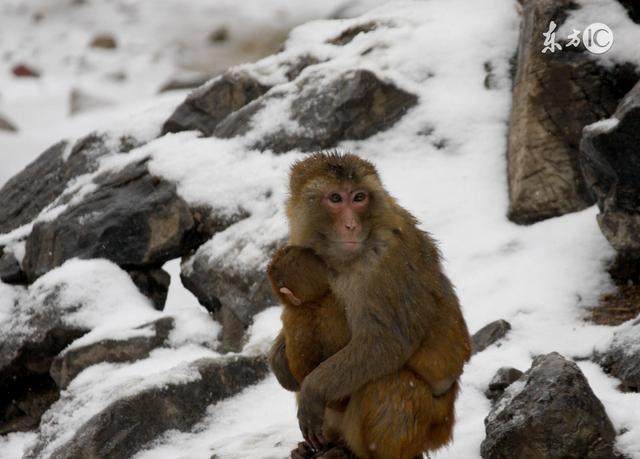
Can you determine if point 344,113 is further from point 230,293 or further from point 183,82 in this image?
point 183,82

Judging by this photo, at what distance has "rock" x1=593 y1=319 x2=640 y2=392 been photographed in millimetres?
4363

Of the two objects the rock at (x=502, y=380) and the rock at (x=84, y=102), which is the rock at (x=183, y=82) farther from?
the rock at (x=502, y=380)

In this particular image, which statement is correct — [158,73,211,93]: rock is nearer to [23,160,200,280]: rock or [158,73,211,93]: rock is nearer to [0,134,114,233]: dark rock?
[0,134,114,233]: dark rock

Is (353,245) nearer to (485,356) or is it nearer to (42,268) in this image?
(485,356)

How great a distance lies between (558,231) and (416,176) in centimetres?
122

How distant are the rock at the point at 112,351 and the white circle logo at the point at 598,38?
129 inches

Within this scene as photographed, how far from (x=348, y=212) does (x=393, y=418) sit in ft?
2.77

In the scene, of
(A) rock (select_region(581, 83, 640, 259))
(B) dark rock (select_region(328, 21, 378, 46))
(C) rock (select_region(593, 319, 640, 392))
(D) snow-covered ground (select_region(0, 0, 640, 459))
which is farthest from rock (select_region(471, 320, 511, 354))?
(B) dark rock (select_region(328, 21, 378, 46))

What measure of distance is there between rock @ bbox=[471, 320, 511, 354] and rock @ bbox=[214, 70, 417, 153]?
2.32 meters

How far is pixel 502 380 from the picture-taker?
4.61 meters

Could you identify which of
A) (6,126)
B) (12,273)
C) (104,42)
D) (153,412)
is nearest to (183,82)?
(6,126)

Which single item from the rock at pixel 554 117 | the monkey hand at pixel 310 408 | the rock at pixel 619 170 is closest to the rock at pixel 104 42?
the rock at pixel 554 117

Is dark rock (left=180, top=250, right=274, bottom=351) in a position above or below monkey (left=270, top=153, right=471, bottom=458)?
below

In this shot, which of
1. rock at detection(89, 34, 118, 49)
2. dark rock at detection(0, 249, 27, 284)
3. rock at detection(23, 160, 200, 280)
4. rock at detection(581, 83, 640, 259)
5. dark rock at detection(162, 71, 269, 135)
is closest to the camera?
rock at detection(581, 83, 640, 259)
